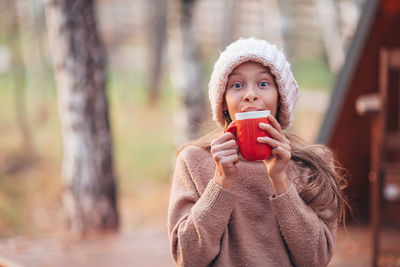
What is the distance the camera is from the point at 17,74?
9867 mm

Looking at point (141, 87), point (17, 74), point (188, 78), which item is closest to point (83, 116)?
point (188, 78)

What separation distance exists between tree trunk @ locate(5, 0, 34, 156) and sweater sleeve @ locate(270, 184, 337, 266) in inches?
286

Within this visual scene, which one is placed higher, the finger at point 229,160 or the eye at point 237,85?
the eye at point 237,85

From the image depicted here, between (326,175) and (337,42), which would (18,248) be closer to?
(326,175)

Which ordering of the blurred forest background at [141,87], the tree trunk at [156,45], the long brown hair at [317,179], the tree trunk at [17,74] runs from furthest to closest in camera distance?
the tree trunk at [156,45] < the tree trunk at [17,74] < the blurred forest background at [141,87] < the long brown hair at [317,179]

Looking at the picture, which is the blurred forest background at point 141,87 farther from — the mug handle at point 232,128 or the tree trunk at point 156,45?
the mug handle at point 232,128

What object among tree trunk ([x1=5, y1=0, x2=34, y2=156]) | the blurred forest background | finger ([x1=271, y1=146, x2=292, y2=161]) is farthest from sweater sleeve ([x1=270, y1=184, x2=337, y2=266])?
tree trunk ([x1=5, y1=0, x2=34, y2=156])

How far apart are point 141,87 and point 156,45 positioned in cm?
138

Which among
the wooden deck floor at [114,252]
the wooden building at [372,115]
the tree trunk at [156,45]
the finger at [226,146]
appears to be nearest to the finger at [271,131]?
the finger at [226,146]

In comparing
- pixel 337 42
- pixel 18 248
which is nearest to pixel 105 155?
pixel 18 248

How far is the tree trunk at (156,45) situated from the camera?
11.5m

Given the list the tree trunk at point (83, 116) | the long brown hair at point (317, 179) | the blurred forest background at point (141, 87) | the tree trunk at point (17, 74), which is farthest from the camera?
the tree trunk at point (17, 74)

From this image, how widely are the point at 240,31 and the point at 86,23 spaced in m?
8.61

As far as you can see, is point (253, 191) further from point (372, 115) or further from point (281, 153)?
point (372, 115)
